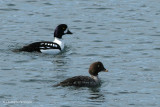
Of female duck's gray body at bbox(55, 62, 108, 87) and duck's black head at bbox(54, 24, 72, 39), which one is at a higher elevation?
duck's black head at bbox(54, 24, 72, 39)

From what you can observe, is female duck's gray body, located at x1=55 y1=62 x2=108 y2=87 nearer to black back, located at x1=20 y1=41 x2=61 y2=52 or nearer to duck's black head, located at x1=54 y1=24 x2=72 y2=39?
black back, located at x1=20 y1=41 x2=61 y2=52

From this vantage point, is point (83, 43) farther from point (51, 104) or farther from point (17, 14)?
point (51, 104)

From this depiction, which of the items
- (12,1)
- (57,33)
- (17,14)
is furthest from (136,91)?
(12,1)

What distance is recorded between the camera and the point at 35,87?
21359 mm

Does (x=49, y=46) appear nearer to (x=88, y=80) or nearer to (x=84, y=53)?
(x=84, y=53)

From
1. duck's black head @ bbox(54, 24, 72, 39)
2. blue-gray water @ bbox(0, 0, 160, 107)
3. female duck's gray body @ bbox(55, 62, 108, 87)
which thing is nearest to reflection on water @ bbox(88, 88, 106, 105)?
blue-gray water @ bbox(0, 0, 160, 107)

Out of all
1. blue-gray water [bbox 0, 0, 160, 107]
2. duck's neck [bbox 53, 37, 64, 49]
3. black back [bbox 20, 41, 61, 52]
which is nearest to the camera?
blue-gray water [bbox 0, 0, 160, 107]

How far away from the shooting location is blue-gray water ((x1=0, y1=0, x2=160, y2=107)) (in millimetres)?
20531

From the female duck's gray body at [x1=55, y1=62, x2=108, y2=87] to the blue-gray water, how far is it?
0.19 metres

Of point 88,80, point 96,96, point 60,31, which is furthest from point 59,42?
point 96,96

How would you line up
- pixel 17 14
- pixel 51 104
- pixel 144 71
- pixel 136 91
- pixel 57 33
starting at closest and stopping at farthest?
pixel 51 104, pixel 136 91, pixel 144 71, pixel 57 33, pixel 17 14

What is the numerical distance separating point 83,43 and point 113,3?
1004 centimetres

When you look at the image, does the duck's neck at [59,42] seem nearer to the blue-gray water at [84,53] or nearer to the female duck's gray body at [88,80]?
the blue-gray water at [84,53]

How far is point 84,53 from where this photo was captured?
2738cm
